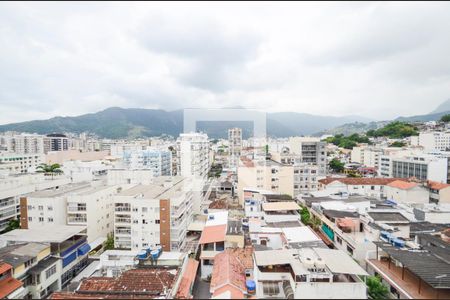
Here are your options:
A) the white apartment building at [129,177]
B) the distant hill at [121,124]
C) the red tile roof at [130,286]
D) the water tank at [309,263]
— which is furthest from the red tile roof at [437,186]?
the distant hill at [121,124]

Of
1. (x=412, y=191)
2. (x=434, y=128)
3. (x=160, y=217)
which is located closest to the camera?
(x=160, y=217)

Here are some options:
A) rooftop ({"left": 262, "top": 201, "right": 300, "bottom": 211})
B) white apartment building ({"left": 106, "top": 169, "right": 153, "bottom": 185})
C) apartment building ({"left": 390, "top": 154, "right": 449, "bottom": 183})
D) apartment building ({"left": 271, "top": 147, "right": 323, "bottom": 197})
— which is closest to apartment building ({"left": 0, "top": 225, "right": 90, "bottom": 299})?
white apartment building ({"left": 106, "top": 169, "right": 153, "bottom": 185})

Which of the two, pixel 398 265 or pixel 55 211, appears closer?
pixel 398 265

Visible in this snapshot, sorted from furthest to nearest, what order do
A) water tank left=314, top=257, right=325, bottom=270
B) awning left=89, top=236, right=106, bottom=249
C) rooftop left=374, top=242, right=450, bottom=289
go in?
awning left=89, top=236, right=106, bottom=249 < water tank left=314, top=257, right=325, bottom=270 < rooftop left=374, top=242, right=450, bottom=289

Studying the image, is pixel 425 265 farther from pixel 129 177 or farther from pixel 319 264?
pixel 129 177

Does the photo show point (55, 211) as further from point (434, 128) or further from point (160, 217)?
point (434, 128)

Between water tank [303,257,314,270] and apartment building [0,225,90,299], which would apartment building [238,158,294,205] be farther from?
water tank [303,257,314,270]

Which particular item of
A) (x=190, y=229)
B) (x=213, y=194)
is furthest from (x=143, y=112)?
(x=190, y=229)

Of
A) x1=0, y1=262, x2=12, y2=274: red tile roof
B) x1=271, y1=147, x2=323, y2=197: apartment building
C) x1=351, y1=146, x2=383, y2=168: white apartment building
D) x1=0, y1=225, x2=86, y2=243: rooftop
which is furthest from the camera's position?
x1=351, y1=146, x2=383, y2=168: white apartment building
